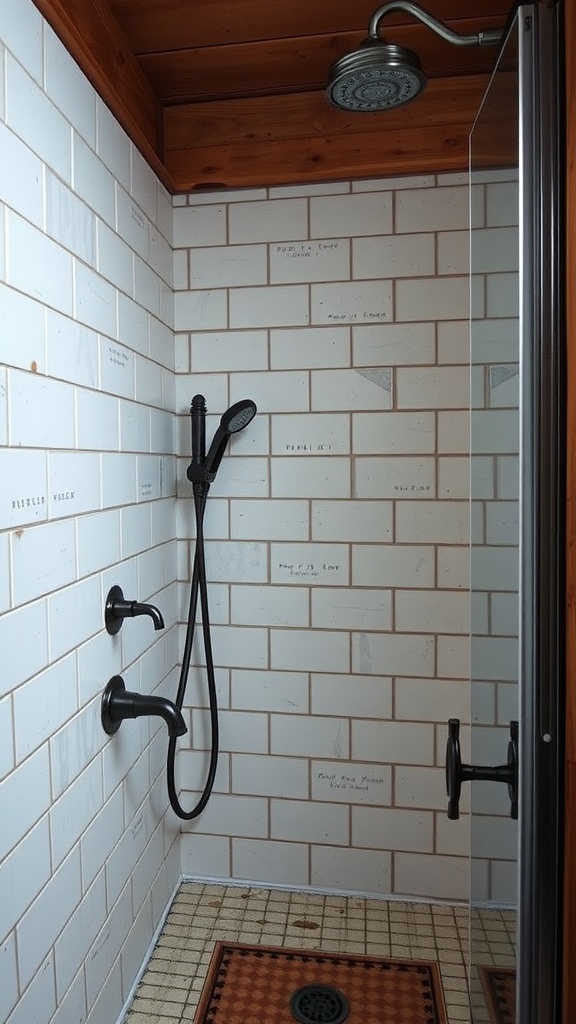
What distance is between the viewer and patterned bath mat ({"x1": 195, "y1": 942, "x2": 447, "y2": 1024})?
137cm

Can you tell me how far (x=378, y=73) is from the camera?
1.23 m

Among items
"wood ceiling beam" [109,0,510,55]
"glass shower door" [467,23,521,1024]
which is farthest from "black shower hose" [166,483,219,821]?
"wood ceiling beam" [109,0,510,55]

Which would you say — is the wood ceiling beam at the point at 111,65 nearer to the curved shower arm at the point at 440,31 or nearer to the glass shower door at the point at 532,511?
the curved shower arm at the point at 440,31

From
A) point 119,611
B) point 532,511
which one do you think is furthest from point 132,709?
point 532,511

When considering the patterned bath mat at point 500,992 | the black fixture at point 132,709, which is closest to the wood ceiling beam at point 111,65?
the black fixture at point 132,709

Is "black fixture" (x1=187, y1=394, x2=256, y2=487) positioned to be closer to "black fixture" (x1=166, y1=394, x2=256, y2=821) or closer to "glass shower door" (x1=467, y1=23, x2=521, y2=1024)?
"black fixture" (x1=166, y1=394, x2=256, y2=821)

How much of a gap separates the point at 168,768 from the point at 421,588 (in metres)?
0.79

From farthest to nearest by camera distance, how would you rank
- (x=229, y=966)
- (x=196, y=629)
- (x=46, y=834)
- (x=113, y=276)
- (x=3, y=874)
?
(x=196, y=629)
(x=229, y=966)
(x=113, y=276)
(x=46, y=834)
(x=3, y=874)

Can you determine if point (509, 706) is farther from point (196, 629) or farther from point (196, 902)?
point (196, 902)

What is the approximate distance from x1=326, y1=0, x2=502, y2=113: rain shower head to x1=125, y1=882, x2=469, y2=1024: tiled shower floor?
1900 millimetres

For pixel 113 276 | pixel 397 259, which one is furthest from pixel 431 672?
pixel 113 276

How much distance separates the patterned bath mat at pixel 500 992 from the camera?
31.8 inches

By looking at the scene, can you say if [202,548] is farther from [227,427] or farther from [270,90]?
[270,90]

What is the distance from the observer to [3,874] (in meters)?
0.93
